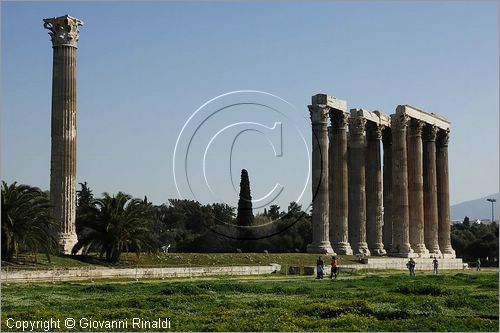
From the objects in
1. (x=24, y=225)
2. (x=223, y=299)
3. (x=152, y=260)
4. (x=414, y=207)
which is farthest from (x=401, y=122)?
(x=223, y=299)

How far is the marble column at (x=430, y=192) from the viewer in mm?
74812

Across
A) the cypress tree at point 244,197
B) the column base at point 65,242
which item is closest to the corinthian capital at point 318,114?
the cypress tree at point 244,197

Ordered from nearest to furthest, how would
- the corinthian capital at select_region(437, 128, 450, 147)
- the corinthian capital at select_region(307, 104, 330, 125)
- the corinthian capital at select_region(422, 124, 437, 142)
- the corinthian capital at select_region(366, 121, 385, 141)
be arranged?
1. the corinthian capital at select_region(307, 104, 330, 125)
2. the corinthian capital at select_region(366, 121, 385, 141)
3. the corinthian capital at select_region(422, 124, 437, 142)
4. the corinthian capital at select_region(437, 128, 450, 147)

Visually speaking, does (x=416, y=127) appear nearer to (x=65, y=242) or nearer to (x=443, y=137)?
(x=443, y=137)

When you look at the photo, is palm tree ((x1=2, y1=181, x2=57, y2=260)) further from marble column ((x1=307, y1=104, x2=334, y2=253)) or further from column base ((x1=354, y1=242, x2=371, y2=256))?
column base ((x1=354, y1=242, x2=371, y2=256))

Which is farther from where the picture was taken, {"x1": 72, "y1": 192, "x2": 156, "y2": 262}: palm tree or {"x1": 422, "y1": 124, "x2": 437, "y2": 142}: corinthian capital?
{"x1": 422, "y1": 124, "x2": 437, "y2": 142}: corinthian capital

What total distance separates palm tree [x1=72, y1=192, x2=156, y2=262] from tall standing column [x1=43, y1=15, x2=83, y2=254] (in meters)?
1.15

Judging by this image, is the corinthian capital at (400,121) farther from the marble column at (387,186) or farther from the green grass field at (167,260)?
the green grass field at (167,260)

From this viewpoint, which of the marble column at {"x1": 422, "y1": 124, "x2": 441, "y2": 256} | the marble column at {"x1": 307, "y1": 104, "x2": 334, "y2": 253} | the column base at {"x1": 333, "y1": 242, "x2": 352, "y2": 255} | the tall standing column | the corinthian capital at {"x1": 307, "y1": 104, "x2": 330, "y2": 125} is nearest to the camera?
the tall standing column

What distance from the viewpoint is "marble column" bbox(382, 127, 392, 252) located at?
242ft

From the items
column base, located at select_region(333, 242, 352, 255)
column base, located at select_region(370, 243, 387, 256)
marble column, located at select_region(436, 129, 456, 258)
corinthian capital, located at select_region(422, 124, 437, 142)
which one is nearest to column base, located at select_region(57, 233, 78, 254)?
column base, located at select_region(333, 242, 352, 255)

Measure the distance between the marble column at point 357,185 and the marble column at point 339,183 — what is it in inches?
73.8

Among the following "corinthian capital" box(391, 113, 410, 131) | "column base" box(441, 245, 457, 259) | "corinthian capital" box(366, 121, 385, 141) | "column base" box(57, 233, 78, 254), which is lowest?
"column base" box(441, 245, 457, 259)

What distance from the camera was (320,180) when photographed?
62188 millimetres
